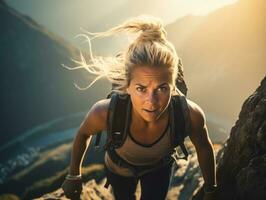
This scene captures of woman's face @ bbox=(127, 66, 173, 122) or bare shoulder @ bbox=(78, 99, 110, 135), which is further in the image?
bare shoulder @ bbox=(78, 99, 110, 135)

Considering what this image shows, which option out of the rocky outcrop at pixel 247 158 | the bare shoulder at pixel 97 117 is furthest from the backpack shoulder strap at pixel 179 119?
the rocky outcrop at pixel 247 158

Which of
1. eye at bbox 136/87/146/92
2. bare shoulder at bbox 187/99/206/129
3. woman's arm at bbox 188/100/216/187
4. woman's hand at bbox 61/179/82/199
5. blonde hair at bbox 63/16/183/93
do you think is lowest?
woman's hand at bbox 61/179/82/199

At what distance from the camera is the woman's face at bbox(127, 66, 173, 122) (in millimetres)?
5484

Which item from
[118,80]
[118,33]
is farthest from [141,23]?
[118,80]

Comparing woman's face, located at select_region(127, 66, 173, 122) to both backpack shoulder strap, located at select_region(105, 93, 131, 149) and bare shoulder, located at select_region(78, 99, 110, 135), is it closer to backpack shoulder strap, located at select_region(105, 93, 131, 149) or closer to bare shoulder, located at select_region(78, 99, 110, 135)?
backpack shoulder strap, located at select_region(105, 93, 131, 149)

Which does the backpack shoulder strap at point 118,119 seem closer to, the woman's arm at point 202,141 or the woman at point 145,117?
the woman at point 145,117

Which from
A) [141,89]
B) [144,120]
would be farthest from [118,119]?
[141,89]

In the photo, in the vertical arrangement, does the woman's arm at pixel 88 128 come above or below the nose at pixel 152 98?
below

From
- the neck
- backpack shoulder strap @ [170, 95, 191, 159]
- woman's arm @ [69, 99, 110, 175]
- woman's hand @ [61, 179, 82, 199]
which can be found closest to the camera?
backpack shoulder strap @ [170, 95, 191, 159]

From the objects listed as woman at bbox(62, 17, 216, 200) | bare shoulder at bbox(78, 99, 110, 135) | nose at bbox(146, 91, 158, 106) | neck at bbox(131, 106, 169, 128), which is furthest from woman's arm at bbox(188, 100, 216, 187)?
bare shoulder at bbox(78, 99, 110, 135)

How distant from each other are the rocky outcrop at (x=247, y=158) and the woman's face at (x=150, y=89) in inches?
75.9

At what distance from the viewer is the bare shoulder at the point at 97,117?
6.00 meters

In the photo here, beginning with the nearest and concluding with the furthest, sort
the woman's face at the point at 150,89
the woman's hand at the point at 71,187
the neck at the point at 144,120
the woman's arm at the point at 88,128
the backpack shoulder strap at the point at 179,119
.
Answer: the woman's face at the point at 150,89
the backpack shoulder strap at the point at 179,119
the woman's arm at the point at 88,128
the neck at the point at 144,120
the woman's hand at the point at 71,187

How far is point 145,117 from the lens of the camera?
5.75 meters
